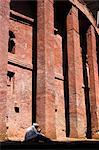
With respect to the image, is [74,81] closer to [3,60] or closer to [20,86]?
[20,86]

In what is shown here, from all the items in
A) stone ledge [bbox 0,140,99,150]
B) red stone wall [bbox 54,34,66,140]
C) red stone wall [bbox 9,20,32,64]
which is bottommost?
stone ledge [bbox 0,140,99,150]

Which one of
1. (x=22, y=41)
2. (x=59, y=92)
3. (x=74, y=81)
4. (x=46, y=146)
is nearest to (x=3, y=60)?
(x=22, y=41)

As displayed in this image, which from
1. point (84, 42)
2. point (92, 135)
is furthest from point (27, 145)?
point (84, 42)

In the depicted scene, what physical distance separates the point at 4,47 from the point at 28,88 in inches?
103

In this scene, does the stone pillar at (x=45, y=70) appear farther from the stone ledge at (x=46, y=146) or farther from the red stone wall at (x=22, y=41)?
the stone ledge at (x=46, y=146)

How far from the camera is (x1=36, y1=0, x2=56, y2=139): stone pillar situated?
43.0 ft

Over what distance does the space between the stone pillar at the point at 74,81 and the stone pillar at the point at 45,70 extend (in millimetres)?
2077

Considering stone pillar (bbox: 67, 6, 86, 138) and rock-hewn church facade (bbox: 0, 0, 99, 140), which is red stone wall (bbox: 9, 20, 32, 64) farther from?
stone pillar (bbox: 67, 6, 86, 138)

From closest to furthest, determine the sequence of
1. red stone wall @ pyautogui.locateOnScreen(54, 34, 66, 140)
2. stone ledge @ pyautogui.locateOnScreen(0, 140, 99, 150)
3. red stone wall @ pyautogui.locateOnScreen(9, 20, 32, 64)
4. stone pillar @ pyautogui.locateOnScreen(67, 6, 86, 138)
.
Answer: stone ledge @ pyautogui.locateOnScreen(0, 140, 99, 150) < red stone wall @ pyautogui.locateOnScreen(9, 20, 32, 64) < red stone wall @ pyautogui.locateOnScreen(54, 34, 66, 140) < stone pillar @ pyautogui.locateOnScreen(67, 6, 86, 138)

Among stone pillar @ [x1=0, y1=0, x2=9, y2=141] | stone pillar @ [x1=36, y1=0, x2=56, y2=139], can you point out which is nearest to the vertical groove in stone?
stone pillar @ [x1=0, y1=0, x2=9, y2=141]

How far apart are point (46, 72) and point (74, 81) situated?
2.70m

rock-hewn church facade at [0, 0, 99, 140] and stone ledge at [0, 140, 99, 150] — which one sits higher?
rock-hewn church facade at [0, 0, 99, 140]

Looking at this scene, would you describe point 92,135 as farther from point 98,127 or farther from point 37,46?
point 37,46

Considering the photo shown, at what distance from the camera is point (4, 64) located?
1202cm
